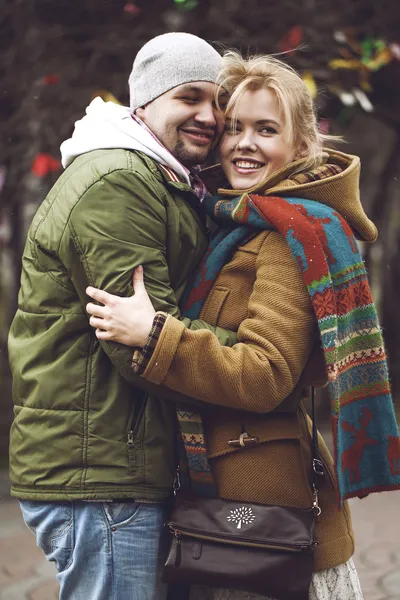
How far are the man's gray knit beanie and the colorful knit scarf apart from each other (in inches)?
16.1

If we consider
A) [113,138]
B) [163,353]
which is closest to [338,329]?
[163,353]

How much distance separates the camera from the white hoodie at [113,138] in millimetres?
2518

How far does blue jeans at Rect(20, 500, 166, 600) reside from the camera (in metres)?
2.43

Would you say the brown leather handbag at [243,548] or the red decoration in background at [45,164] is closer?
the brown leather handbag at [243,548]

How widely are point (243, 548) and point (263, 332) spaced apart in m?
0.58

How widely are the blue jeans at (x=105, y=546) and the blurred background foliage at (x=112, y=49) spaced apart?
3518 mm

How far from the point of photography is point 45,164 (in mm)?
5727

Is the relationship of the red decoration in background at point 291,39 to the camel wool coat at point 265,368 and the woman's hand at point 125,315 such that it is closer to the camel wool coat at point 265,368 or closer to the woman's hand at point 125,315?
the camel wool coat at point 265,368

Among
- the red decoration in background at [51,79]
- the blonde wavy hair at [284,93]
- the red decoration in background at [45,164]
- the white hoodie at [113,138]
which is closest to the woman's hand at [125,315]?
the white hoodie at [113,138]

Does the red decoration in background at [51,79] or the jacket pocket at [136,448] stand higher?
the jacket pocket at [136,448]

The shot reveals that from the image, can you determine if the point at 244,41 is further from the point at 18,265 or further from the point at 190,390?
the point at 190,390

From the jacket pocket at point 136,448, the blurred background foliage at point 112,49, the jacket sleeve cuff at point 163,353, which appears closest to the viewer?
the jacket sleeve cuff at point 163,353

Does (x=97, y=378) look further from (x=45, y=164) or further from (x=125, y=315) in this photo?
(x=45, y=164)

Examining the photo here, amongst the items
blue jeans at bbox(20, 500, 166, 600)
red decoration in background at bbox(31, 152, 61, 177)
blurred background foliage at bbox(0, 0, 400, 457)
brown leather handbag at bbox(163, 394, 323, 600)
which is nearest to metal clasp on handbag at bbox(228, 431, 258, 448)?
brown leather handbag at bbox(163, 394, 323, 600)
